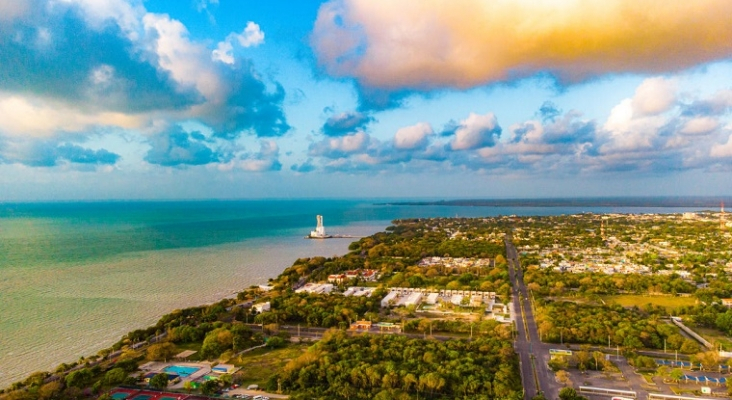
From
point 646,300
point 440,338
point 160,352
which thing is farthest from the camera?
point 646,300

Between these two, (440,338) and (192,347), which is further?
(440,338)

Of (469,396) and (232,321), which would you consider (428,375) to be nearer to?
(469,396)

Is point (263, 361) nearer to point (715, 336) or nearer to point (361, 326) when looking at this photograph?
point (361, 326)

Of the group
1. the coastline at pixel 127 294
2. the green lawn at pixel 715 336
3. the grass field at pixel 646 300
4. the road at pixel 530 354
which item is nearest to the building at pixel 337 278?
the coastline at pixel 127 294

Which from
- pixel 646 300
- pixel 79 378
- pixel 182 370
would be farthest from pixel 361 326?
pixel 646 300

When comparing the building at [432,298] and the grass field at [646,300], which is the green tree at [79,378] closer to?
the building at [432,298]

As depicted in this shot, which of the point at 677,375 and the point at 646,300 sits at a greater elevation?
the point at 677,375
